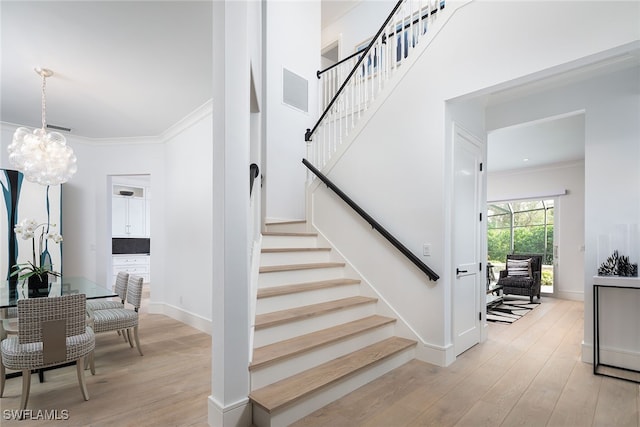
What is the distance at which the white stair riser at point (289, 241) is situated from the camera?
3787mm

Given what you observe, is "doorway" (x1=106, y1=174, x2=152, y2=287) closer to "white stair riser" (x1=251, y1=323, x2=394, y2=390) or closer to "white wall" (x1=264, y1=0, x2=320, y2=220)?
"white wall" (x1=264, y1=0, x2=320, y2=220)

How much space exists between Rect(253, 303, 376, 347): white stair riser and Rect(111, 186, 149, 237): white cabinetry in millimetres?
8004

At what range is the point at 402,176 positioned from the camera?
3.52 m

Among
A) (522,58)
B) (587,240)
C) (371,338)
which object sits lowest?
(371,338)

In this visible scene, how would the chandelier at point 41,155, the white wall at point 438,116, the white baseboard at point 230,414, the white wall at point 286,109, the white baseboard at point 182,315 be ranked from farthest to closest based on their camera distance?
the white wall at point 286,109 → the white baseboard at point 182,315 → the chandelier at point 41,155 → the white wall at point 438,116 → the white baseboard at point 230,414

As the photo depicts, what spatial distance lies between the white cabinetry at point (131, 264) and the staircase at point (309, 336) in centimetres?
684

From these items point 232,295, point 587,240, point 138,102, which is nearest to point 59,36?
point 138,102

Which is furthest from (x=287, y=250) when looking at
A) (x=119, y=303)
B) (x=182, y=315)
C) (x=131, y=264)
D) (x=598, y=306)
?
(x=131, y=264)

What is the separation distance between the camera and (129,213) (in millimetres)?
9156

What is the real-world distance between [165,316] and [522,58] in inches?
231

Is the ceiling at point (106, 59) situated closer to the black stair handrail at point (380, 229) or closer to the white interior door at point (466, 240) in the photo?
the black stair handrail at point (380, 229)

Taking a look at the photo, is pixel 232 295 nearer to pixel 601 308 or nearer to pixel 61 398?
pixel 61 398

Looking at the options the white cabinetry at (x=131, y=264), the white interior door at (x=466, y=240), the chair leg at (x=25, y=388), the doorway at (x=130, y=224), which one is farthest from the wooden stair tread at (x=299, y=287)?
the white cabinetry at (x=131, y=264)

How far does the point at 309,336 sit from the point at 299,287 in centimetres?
54
